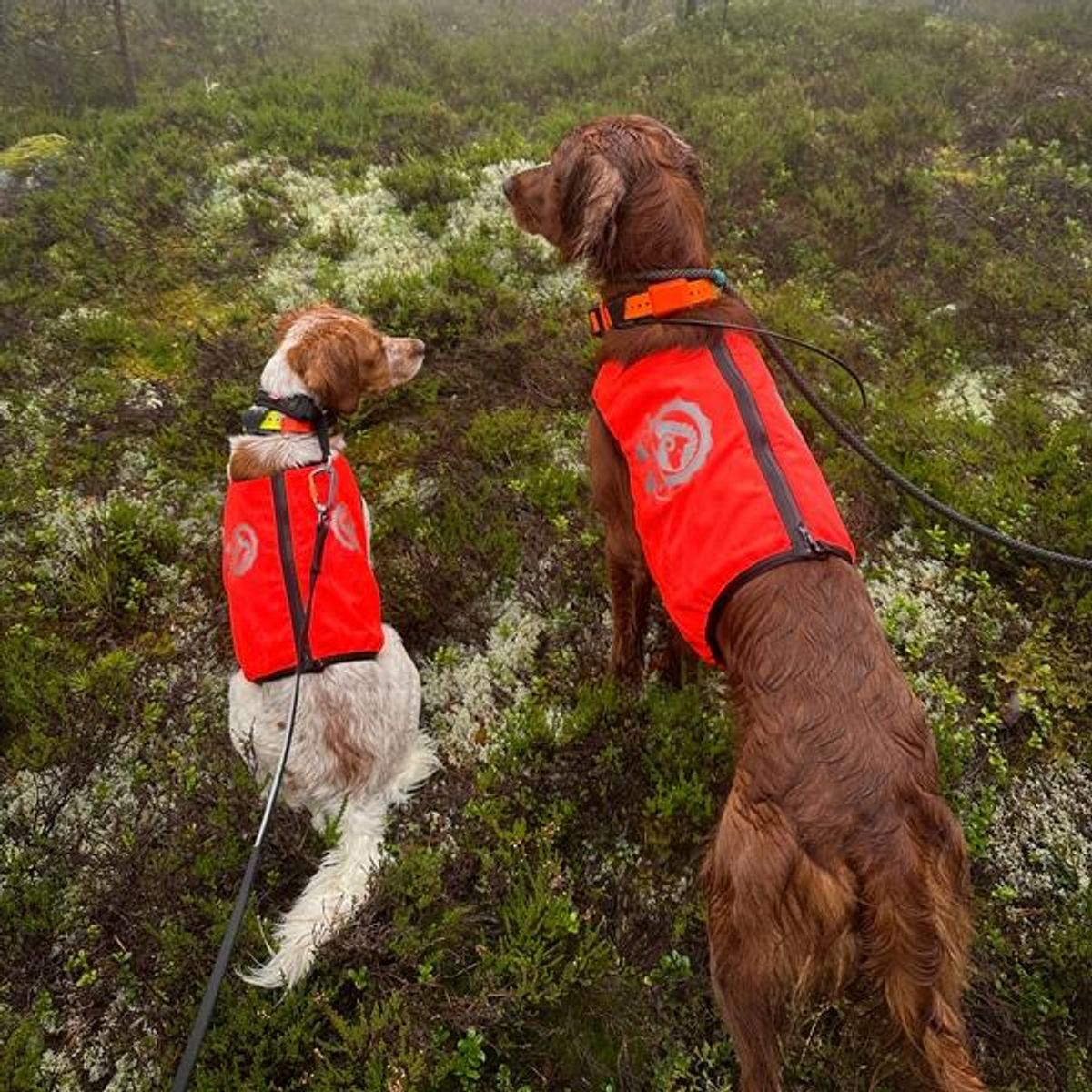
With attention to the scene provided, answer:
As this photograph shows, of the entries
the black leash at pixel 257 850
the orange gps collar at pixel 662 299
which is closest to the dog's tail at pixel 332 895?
the black leash at pixel 257 850

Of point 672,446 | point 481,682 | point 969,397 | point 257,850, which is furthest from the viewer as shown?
point 969,397

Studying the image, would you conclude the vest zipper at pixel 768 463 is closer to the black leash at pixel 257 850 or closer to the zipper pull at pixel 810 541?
the zipper pull at pixel 810 541

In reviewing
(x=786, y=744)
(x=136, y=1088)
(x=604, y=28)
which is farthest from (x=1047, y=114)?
(x=136, y=1088)

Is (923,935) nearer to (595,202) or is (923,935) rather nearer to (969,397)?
(595,202)

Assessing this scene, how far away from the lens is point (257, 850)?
2320 millimetres

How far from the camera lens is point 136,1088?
310cm

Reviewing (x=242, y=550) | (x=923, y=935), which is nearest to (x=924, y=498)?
(x=923, y=935)

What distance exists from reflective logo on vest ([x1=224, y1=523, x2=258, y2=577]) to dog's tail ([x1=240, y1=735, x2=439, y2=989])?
3.93 ft

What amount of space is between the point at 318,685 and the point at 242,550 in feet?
2.40

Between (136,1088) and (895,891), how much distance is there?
3.07m

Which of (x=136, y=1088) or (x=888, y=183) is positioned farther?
(x=888, y=183)

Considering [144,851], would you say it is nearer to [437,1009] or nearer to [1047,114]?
[437,1009]

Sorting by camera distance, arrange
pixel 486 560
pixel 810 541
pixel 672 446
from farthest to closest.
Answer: pixel 486 560 < pixel 672 446 < pixel 810 541

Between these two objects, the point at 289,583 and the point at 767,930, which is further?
the point at 289,583
